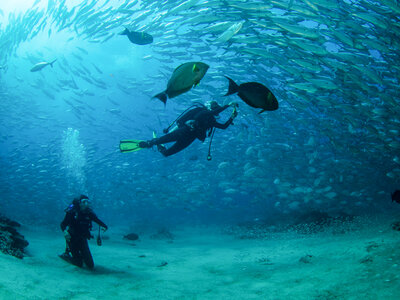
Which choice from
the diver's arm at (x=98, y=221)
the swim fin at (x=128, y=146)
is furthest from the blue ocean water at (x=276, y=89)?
the diver's arm at (x=98, y=221)

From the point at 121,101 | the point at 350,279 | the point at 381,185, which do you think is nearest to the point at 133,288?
the point at 350,279

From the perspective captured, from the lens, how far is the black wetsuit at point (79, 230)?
17.1 ft

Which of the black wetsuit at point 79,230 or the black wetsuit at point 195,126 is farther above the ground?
the black wetsuit at point 195,126

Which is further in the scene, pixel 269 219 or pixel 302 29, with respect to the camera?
pixel 269 219

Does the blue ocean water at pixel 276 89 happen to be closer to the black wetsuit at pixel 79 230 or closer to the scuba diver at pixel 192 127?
the scuba diver at pixel 192 127

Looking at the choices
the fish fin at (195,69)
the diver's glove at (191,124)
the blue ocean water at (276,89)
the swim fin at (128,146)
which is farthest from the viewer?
the blue ocean water at (276,89)

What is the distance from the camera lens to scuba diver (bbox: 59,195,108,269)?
519 centimetres

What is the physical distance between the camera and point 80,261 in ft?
17.5

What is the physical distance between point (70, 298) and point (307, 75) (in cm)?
723

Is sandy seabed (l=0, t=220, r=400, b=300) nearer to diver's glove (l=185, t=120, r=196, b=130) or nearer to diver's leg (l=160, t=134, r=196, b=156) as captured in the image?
diver's leg (l=160, t=134, r=196, b=156)

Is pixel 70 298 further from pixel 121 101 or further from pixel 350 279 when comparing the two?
pixel 121 101

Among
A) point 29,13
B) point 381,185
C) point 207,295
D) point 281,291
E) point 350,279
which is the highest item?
point 29,13

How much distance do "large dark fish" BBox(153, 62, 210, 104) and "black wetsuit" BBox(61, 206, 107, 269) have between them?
395 centimetres

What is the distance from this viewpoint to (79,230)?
17.3ft
